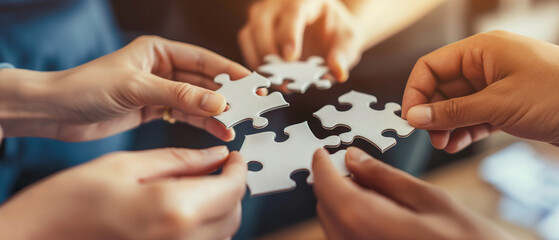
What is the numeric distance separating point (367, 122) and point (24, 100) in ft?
4.32

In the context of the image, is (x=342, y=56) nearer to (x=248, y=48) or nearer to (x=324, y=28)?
(x=324, y=28)

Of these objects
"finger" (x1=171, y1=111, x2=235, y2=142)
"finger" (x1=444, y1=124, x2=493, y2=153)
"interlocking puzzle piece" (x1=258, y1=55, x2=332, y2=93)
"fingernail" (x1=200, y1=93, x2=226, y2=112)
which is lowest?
"finger" (x1=171, y1=111, x2=235, y2=142)

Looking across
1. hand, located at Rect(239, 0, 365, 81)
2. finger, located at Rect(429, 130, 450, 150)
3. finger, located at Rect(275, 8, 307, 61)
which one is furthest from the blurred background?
finger, located at Rect(429, 130, 450, 150)

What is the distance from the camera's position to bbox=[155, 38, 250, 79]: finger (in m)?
1.63

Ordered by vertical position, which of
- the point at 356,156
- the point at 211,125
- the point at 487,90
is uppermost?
the point at 487,90

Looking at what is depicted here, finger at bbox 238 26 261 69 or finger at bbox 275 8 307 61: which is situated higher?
finger at bbox 275 8 307 61

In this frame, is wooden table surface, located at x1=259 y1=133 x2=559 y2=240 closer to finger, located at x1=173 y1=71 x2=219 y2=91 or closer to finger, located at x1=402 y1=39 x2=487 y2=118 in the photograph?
finger, located at x1=402 y1=39 x2=487 y2=118

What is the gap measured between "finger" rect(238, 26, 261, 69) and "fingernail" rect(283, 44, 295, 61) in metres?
0.19

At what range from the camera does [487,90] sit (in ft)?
4.04

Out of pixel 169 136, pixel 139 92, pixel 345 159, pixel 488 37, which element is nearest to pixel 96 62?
pixel 139 92

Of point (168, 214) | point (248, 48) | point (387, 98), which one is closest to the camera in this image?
point (168, 214)

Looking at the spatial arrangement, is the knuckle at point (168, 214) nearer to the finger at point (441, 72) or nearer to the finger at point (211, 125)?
the finger at point (211, 125)

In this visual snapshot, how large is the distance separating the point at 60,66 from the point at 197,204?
1506mm

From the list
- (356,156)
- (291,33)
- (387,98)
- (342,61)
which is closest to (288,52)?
(291,33)
